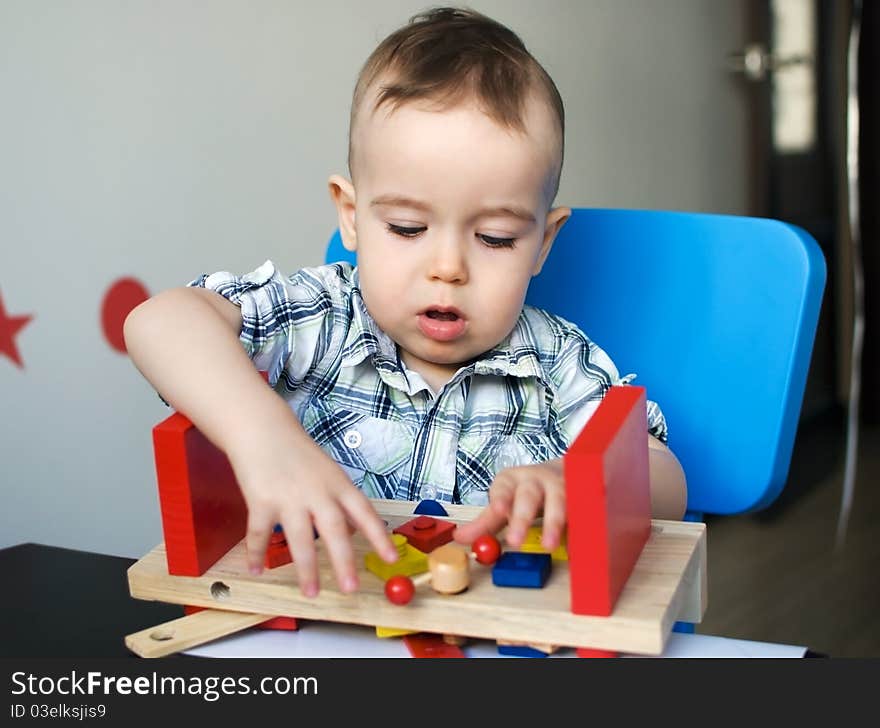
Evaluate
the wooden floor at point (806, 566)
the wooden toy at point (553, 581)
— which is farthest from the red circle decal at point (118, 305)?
the wooden floor at point (806, 566)

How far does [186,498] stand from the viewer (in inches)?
23.5

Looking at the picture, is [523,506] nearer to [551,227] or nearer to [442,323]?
[442,323]

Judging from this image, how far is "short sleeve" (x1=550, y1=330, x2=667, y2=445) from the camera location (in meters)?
0.88

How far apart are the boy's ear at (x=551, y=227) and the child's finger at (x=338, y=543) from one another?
1.17 ft

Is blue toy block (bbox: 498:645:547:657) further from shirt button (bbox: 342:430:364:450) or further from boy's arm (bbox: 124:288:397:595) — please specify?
shirt button (bbox: 342:430:364:450)

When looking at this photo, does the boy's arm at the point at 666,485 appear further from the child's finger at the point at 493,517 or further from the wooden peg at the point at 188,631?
the wooden peg at the point at 188,631

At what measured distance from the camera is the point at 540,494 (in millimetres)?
591

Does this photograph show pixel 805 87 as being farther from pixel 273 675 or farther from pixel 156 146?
pixel 273 675

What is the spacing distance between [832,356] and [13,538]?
239 centimetres

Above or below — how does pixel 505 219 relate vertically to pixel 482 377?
above

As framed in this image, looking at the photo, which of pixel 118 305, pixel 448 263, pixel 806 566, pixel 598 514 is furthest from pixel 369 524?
pixel 806 566

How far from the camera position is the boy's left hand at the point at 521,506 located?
1.86ft

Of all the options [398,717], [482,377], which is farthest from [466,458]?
[398,717]

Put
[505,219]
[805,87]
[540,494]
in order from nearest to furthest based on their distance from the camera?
1. [540,494]
2. [505,219]
3. [805,87]
